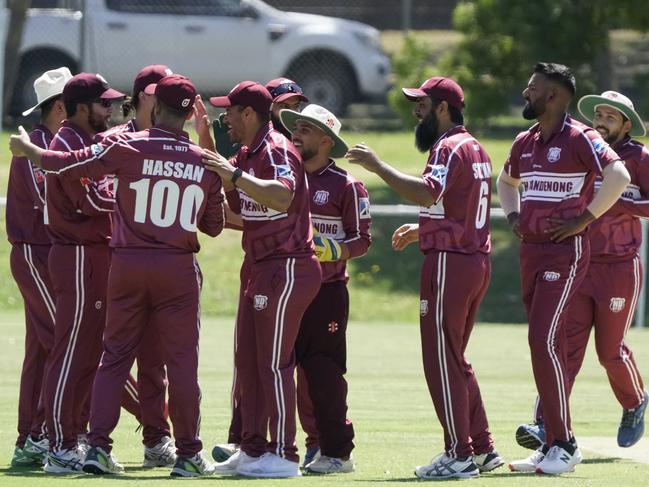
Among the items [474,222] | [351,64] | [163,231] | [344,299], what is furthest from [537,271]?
[351,64]

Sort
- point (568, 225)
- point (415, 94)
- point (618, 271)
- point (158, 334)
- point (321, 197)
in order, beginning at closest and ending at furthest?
point (158, 334) < point (568, 225) < point (415, 94) < point (321, 197) < point (618, 271)

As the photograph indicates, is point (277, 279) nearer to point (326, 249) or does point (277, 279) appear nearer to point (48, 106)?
point (326, 249)

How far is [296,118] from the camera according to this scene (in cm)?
852

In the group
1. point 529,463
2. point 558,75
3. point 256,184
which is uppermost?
point 558,75

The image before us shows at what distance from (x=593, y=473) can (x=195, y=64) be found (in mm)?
12809

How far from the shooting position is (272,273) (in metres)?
8.02

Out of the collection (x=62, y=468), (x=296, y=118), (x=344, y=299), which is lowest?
(x=62, y=468)

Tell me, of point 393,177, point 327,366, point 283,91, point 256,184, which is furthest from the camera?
point 283,91

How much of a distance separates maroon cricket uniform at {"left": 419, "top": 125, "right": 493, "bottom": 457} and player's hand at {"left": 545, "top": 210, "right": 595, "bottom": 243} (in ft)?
1.39

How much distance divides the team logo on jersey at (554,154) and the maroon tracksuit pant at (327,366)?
1.51m

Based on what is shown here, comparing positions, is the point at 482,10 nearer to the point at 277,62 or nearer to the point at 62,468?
the point at 277,62

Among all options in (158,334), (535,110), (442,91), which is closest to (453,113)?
(442,91)

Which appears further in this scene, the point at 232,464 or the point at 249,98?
the point at 232,464

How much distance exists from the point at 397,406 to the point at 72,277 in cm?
375
